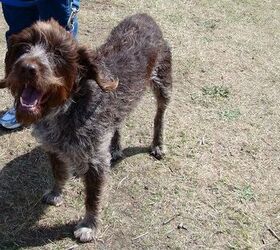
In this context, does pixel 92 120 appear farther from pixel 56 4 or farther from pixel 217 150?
pixel 217 150

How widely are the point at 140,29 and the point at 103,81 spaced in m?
1.12

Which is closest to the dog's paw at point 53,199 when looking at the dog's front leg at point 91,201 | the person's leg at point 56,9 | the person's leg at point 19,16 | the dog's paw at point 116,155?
the dog's front leg at point 91,201

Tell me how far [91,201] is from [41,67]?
4.18ft

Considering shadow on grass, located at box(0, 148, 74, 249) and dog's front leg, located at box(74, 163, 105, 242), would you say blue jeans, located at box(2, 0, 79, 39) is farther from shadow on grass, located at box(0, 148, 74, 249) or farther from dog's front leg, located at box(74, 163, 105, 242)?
dog's front leg, located at box(74, 163, 105, 242)

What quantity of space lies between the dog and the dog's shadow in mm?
170

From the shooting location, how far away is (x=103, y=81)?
323 centimetres

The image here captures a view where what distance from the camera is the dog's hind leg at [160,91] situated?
14.5 ft

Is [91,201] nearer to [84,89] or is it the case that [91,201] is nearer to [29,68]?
[84,89]

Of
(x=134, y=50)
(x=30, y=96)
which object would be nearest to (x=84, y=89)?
(x=30, y=96)

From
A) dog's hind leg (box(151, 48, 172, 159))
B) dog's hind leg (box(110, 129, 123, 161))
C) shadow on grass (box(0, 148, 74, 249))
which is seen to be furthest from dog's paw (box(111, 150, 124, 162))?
shadow on grass (box(0, 148, 74, 249))

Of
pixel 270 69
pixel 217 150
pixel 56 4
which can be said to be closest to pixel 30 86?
pixel 56 4

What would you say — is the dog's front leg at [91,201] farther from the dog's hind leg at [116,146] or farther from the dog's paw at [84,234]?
the dog's hind leg at [116,146]

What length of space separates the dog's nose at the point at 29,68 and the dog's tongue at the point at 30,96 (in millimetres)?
160

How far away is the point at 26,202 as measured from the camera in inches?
163
